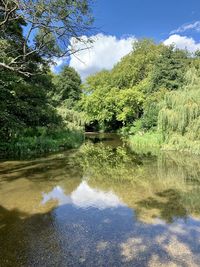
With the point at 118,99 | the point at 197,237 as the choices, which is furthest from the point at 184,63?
the point at 197,237

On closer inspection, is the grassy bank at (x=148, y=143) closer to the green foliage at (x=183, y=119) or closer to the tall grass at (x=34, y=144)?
the green foliage at (x=183, y=119)

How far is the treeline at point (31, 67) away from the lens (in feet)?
24.7

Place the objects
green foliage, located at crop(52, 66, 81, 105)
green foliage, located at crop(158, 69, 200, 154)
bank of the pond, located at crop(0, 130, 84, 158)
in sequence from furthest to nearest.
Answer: green foliage, located at crop(52, 66, 81, 105), green foliage, located at crop(158, 69, 200, 154), bank of the pond, located at crop(0, 130, 84, 158)

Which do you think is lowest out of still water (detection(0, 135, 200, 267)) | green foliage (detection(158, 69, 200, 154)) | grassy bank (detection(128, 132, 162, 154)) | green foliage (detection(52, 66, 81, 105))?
still water (detection(0, 135, 200, 267))

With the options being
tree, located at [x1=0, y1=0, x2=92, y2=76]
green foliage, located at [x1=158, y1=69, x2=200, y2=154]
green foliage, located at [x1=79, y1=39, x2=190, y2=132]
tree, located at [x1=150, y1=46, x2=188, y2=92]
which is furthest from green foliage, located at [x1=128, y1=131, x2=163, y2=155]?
tree, located at [x1=0, y1=0, x2=92, y2=76]

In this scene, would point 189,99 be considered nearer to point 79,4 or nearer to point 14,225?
point 79,4

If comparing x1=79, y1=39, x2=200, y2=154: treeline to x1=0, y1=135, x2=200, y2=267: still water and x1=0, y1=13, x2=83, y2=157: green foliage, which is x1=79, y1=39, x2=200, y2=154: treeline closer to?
x1=0, y1=135, x2=200, y2=267: still water

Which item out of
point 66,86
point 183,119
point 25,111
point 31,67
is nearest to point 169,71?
point 183,119

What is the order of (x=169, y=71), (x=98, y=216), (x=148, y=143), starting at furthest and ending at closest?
(x=169, y=71), (x=148, y=143), (x=98, y=216)

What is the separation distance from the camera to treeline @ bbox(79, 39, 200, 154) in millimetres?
13523

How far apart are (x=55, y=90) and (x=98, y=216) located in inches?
510

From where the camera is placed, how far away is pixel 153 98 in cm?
1939

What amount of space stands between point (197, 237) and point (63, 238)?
222 centimetres

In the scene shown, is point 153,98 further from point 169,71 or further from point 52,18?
point 52,18
